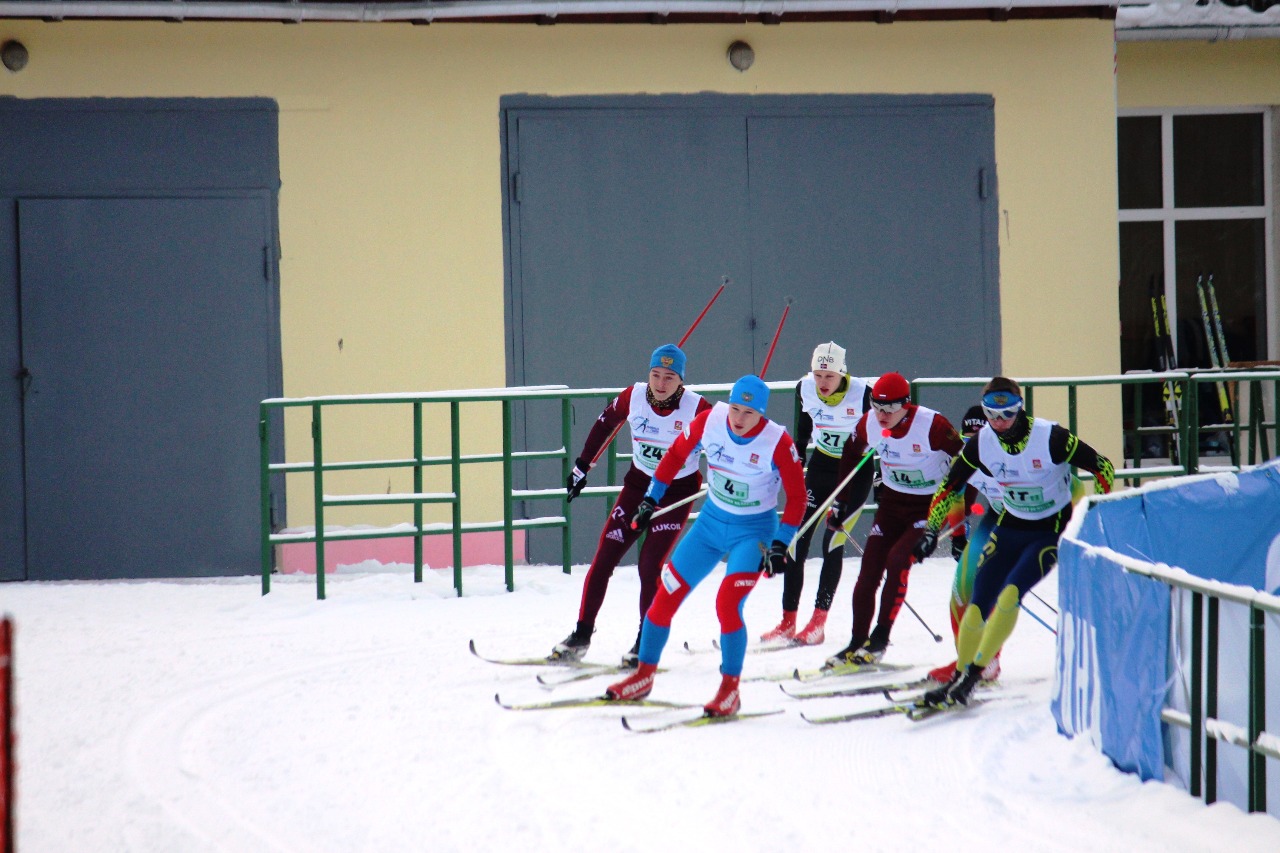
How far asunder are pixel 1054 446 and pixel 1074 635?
1.48 meters

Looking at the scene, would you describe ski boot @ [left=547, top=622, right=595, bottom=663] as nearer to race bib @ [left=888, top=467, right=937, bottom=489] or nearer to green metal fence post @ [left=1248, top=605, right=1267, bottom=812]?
race bib @ [left=888, top=467, right=937, bottom=489]

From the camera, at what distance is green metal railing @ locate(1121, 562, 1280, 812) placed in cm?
480

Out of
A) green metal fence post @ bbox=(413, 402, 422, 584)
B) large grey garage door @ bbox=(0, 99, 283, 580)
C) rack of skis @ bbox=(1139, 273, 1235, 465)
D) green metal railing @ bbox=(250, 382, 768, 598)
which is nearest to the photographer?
green metal railing @ bbox=(250, 382, 768, 598)

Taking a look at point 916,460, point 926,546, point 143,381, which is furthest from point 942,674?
point 143,381

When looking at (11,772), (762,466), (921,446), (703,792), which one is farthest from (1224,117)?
(11,772)

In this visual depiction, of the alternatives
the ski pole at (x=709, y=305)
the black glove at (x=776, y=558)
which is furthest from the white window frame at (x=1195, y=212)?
the black glove at (x=776, y=558)

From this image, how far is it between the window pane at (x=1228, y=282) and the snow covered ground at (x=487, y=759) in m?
6.32

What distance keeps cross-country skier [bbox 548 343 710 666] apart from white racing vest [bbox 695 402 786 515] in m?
0.51

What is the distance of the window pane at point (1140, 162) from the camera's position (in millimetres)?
14328

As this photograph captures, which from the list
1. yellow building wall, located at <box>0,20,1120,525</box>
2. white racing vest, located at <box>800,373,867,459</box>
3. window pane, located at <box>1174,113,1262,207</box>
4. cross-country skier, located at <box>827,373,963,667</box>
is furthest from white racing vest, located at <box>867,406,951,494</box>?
window pane, located at <box>1174,113,1262,207</box>

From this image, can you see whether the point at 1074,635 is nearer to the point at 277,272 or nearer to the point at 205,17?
the point at 277,272

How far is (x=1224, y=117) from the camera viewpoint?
1434 centimetres

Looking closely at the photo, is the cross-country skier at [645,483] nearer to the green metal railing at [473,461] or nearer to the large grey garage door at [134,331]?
the green metal railing at [473,461]

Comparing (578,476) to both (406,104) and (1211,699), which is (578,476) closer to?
(406,104)
